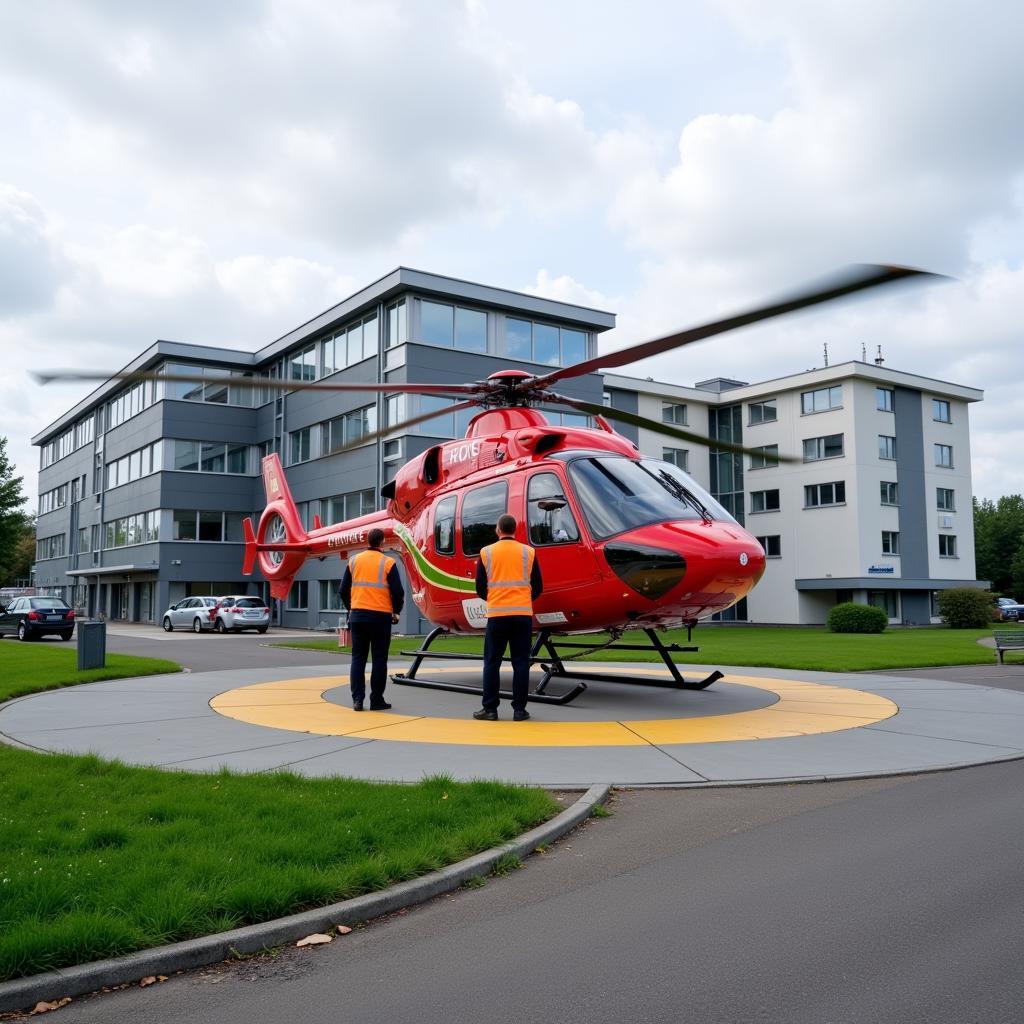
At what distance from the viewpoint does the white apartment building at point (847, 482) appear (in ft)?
146

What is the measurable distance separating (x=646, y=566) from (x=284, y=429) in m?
37.4

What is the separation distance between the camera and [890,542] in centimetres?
4538

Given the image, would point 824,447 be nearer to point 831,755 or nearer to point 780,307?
point 831,755

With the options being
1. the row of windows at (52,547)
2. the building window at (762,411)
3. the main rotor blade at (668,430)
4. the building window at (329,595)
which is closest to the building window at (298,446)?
the building window at (329,595)

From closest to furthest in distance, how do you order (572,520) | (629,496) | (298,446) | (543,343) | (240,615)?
(629,496) → (572,520) → (240,615) → (543,343) → (298,446)

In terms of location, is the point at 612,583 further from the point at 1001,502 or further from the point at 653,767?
the point at 1001,502

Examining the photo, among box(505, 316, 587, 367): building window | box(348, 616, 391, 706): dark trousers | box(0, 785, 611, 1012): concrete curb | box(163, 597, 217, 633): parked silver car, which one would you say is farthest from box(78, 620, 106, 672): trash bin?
box(505, 316, 587, 367): building window

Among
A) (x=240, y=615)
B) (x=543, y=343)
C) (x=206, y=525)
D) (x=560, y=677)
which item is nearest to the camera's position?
(x=560, y=677)

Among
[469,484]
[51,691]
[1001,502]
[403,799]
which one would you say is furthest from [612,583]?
[1001,502]

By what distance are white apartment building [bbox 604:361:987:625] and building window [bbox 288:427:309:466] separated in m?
15.0

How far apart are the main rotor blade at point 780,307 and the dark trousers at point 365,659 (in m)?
3.79

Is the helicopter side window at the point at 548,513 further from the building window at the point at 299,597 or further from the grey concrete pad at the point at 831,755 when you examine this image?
the building window at the point at 299,597

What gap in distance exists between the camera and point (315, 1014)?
3.19 meters

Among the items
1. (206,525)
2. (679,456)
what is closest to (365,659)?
(206,525)
